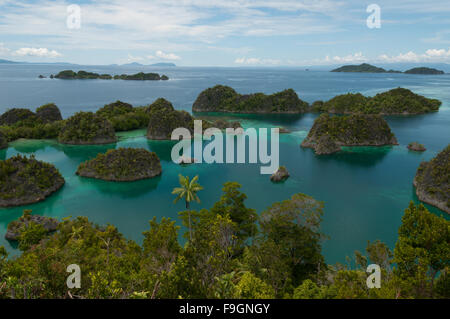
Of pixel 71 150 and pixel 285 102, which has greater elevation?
pixel 285 102

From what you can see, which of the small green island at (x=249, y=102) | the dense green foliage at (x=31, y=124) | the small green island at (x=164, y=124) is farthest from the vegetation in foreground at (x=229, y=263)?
the small green island at (x=249, y=102)

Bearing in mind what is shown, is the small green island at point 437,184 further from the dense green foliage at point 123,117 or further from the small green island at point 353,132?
the dense green foliage at point 123,117

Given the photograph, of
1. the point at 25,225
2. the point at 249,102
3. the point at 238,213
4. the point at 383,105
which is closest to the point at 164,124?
the point at 25,225

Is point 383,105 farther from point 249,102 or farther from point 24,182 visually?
point 24,182

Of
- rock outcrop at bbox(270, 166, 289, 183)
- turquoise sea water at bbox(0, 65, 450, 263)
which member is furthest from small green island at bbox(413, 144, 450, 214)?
rock outcrop at bbox(270, 166, 289, 183)
